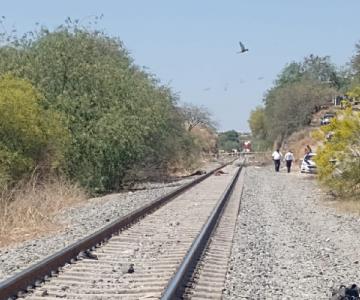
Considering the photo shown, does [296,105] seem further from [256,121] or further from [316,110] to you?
[256,121]

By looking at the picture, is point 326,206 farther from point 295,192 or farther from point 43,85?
point 43,85

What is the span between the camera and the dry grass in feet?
58.2

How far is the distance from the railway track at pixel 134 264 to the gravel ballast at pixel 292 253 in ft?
1.17

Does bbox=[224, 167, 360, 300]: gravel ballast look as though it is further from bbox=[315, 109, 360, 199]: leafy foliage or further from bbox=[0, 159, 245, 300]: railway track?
bbox=[315, 109, 360, 199]: leafy foliage

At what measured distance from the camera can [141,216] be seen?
858 inches

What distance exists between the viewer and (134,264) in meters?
12.6

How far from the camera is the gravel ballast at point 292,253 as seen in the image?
10.8m

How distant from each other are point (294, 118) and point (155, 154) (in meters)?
67.6

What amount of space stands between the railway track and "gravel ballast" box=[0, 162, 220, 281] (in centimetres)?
66

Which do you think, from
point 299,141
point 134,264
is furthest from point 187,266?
point 299,141

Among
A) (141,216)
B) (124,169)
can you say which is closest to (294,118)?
(124,169)

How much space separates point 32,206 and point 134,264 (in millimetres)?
9376

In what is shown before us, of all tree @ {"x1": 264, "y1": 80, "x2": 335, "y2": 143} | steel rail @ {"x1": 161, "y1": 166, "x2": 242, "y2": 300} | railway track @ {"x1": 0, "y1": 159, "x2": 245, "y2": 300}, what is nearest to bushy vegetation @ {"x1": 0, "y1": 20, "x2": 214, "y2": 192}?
railway track @ {"x1": 0, "y1": 159, "x2": 245, "y2": 300}

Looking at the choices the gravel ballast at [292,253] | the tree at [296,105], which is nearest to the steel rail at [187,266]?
the gravel ballast at [292,253]
